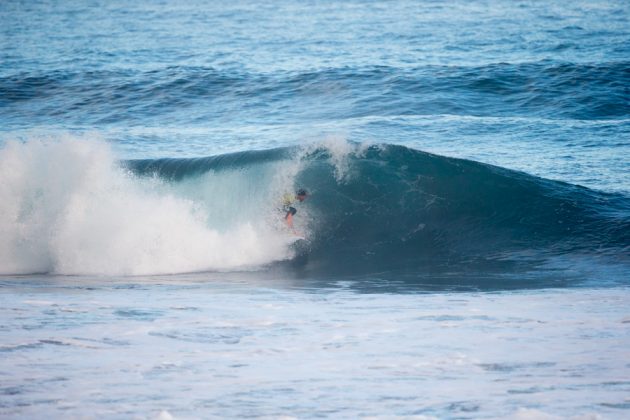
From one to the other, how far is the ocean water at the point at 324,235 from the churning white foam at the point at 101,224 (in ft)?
0.11

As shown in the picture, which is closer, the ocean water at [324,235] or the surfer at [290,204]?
the ocean water at [324,235]

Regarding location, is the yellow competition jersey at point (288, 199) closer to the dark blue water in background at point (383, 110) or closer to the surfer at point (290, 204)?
the surfer at point (290, 204)

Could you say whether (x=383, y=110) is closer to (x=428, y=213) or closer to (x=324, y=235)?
(x=428, y=213)

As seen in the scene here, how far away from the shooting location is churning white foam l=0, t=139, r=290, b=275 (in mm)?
10656

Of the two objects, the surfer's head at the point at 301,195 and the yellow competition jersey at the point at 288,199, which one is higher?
the surfer's head at the point at 301,195

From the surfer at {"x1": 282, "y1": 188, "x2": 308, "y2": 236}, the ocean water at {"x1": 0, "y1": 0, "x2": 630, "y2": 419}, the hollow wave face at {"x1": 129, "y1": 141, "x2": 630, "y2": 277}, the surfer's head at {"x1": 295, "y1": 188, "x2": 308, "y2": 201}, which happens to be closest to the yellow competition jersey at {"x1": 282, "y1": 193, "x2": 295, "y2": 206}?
the surfer at {"x1": 282, "y1": 188, "x2": 308, "y2": 236}

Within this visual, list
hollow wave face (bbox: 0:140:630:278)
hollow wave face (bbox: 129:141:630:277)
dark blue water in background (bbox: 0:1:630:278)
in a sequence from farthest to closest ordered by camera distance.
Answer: dark blue water in background (bbox: 0:1:630:278), hollow wave face (bbox: 129:141:630:277), hollow wave face (bbox: 0:140:630:278)

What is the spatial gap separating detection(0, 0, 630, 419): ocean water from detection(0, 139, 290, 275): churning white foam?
35 mm

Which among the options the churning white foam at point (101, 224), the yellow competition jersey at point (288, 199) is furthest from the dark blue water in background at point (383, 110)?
the yellow competition jersey at point (288, 199)

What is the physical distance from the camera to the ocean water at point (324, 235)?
5754 mm

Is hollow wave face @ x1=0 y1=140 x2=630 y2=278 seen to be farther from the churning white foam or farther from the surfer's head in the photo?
the surfer's head

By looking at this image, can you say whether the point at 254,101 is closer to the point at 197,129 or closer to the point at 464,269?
the point at 197,129

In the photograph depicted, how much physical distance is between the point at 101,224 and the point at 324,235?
302 centimetres

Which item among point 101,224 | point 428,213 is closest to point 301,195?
point 428,213
